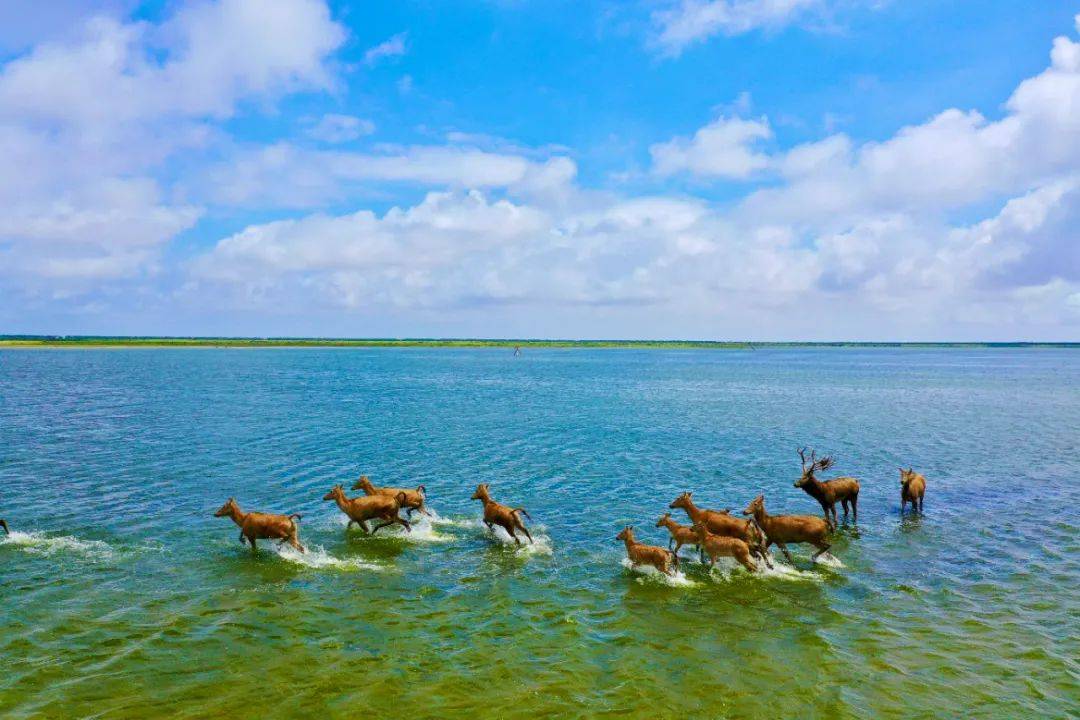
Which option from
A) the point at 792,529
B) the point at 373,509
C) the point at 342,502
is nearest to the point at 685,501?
the point at 792,529

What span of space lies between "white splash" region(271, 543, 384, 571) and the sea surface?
82 millimetres

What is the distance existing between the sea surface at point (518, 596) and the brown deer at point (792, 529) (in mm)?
663

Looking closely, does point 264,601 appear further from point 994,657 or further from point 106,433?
point 106,433

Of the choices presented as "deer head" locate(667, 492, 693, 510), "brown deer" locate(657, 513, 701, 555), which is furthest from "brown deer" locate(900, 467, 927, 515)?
"brown deer" locate(657, 513, 701, 555)

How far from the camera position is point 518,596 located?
612 inches

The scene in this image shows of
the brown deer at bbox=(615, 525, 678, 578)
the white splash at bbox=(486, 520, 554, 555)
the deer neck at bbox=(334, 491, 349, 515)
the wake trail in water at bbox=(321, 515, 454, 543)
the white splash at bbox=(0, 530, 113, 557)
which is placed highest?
the deer neck at bbox=(334, 491, 349, 515)

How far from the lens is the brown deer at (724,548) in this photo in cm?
1689

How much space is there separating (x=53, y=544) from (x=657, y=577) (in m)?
16.8

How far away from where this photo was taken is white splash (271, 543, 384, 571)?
688 inches

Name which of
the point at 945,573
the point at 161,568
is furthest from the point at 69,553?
the point at 945,573

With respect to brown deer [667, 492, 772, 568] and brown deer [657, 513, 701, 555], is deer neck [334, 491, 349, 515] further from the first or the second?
brown deer [667, 492, 772, 568]

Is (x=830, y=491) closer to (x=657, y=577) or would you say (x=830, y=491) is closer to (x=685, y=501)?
(x=685, y=501)

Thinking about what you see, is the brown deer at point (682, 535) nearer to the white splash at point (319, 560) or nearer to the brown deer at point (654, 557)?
the brown deer at point (654, 557)

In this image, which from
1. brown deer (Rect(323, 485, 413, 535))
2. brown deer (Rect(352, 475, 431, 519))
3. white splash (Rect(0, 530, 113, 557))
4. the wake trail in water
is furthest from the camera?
brown deer (Rect(352, 475, 431, 519))
